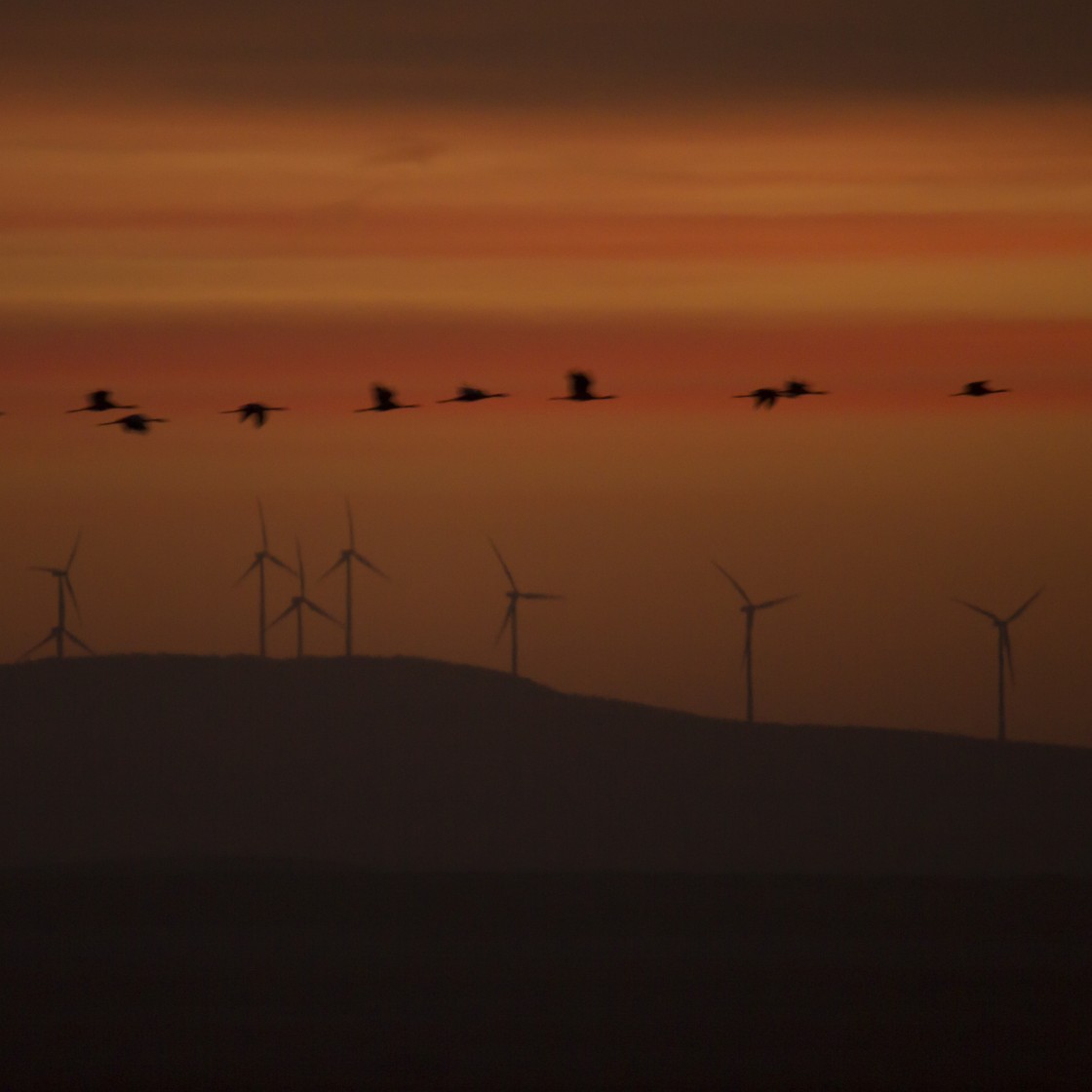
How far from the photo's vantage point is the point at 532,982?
5138 inches

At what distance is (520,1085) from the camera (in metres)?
109

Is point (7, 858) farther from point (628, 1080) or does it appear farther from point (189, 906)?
point (628, 1080)

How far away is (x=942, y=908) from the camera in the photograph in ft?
527

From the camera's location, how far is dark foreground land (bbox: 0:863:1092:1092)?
365 ft

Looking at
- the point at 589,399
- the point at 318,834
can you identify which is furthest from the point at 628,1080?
the point at 318,834

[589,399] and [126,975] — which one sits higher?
[589,399]

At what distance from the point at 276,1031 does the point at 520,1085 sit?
13.9 metres

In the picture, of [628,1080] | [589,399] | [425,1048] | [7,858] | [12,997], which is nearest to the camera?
[589,399]

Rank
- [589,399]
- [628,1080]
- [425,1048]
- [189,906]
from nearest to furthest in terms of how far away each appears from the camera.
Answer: [589,399]
[628,1080]
[425,1048]
[189,906]

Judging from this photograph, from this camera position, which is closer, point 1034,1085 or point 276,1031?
point 1034,1085

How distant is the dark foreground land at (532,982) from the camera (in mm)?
111188

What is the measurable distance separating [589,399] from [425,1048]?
64.5m

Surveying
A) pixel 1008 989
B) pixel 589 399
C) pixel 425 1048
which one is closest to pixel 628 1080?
pixel 425 1048

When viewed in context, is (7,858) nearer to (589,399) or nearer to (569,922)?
(569,922)
